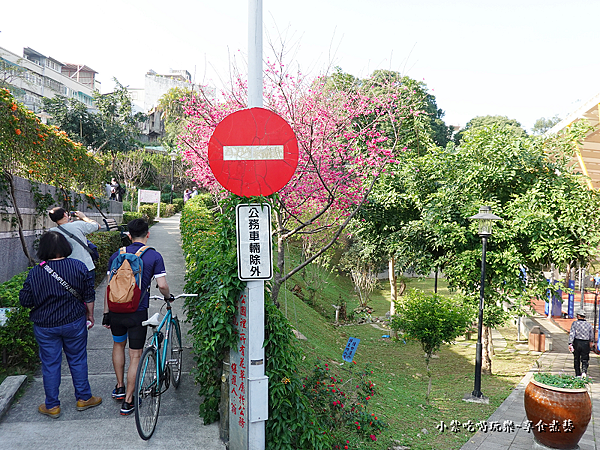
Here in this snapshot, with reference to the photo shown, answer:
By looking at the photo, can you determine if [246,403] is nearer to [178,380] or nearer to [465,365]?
[178,380]

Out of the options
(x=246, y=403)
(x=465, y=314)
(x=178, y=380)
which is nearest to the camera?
(x=246, y=403)

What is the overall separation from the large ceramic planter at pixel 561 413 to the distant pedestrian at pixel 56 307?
579cm

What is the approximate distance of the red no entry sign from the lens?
10.9 feet

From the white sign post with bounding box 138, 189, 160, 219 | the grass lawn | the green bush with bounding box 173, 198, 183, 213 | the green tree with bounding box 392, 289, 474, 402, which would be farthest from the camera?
the green bush with bounding box 173, 198, 183, 213

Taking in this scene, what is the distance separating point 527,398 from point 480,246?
5272mm

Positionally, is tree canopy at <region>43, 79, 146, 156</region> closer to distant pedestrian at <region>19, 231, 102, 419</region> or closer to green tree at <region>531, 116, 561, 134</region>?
distant pedestrian at <region>19, 231, 102, 419</region>

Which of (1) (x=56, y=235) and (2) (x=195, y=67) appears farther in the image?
(2) (x=195, y=67)

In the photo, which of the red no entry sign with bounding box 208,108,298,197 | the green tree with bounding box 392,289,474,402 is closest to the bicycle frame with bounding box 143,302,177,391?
the red no entry sign with bounding box 208,108,298,197

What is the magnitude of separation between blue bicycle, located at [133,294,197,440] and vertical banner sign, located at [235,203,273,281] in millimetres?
1142

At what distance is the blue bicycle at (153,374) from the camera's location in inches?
143

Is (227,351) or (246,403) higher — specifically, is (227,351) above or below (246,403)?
above

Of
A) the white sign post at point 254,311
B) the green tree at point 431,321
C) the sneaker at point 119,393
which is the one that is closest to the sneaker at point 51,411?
the sneaker at point 119,393

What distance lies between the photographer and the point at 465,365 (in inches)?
503

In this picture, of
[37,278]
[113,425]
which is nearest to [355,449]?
[113,425]
